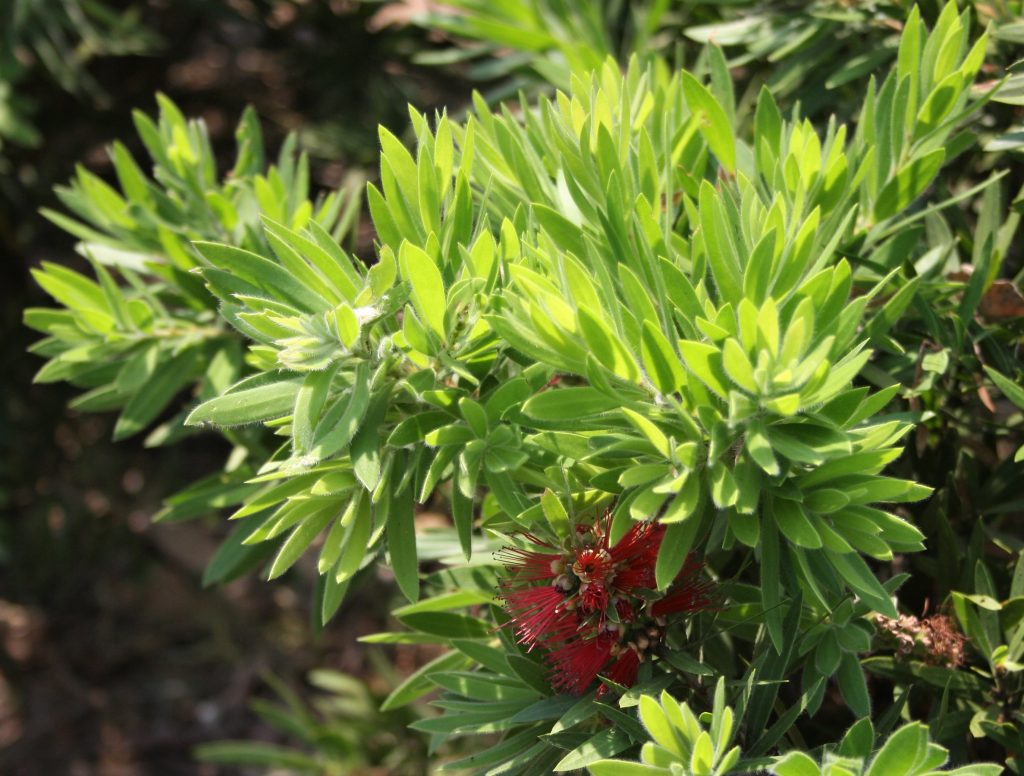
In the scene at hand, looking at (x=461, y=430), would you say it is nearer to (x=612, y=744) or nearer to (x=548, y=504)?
(x=548, y=504)

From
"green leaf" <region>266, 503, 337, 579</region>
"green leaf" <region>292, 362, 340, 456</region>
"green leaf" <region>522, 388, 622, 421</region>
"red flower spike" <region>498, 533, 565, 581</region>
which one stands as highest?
"green leaf" <region>292, 362, 340, 456</region>

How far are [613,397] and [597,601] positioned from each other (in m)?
0.14

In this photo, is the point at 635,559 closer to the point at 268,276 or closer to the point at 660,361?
the point at 660,361

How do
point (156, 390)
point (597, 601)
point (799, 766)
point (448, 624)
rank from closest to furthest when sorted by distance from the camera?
point (799, 766) < point (597, 601) < point (448, 624) < point (156, 390)

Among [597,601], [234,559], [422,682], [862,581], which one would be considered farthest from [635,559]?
[234,559]

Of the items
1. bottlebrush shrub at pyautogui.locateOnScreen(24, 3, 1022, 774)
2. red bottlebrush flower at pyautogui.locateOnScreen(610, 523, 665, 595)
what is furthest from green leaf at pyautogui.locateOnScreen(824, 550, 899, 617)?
red bottlebrush flower at pyautogui.locateOnScreen(610, 523, 665, 595)

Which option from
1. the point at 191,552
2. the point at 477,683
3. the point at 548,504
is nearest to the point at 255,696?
the point at 191,552

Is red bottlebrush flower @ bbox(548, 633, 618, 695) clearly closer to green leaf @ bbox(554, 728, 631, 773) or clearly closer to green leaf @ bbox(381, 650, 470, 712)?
green leaf @ bbox(554, 728, 631, 773)

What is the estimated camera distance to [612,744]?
571mm

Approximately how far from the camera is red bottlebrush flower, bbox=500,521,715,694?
1.93ft

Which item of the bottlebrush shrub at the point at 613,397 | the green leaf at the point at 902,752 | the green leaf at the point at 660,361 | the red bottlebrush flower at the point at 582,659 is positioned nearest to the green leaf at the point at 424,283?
the bottlebrush shrub at the point at 613,397

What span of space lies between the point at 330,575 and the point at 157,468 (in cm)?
125

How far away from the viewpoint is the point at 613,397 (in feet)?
1.71

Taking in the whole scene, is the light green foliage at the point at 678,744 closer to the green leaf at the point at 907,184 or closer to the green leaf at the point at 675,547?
the green leaf at the point at 675,547
